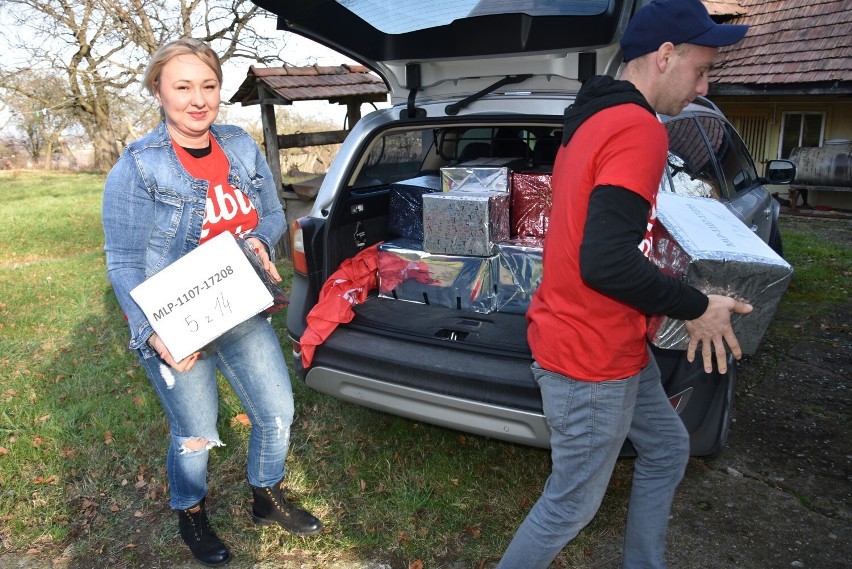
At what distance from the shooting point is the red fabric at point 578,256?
165cm

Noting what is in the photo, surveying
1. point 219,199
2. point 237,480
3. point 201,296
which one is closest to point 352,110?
point 237,480

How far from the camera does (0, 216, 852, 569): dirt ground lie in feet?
9.02

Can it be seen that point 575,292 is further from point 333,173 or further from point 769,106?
point 769,106

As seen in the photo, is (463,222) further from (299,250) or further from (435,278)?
(299,250)

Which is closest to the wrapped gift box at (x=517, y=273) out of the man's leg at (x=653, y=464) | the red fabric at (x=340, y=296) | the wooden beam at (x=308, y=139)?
the red fabric at (x=340, y=296)

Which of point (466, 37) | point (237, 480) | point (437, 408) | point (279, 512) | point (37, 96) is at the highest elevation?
point (37, 96)

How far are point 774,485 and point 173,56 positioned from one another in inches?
125

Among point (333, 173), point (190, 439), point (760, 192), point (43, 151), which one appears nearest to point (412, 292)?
point (333, 173)

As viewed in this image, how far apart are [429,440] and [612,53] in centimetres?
218

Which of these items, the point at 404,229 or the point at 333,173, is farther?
the point at 404,229

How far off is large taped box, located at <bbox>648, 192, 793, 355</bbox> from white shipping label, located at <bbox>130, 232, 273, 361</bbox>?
4.41ft

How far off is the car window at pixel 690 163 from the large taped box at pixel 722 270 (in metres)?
0.94

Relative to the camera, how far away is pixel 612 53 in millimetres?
2904

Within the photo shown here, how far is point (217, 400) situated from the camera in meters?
2.66
